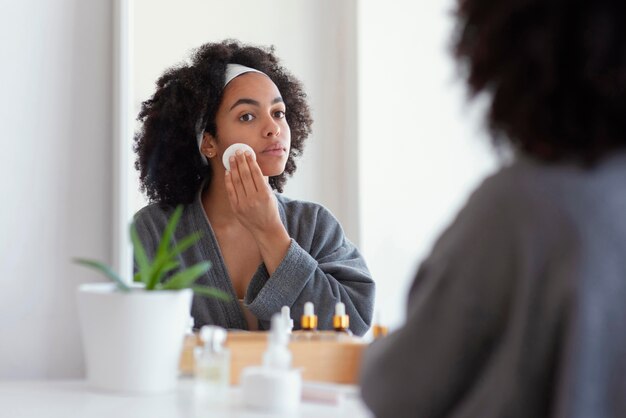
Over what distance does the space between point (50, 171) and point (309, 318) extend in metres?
0.46

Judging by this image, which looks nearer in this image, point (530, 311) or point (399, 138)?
point (530, 311)

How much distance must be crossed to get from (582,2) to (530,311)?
266 millimetres

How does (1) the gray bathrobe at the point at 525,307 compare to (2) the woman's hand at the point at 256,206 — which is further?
(2) the woman's hand at the point at 256,206

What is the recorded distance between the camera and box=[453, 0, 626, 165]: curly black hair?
76cm

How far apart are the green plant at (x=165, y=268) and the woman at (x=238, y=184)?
0.02 m

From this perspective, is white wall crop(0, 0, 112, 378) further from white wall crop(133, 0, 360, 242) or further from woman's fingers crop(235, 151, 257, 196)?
woman's fingers crop(235, 151, 257, 196)

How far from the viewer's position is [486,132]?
0.85m

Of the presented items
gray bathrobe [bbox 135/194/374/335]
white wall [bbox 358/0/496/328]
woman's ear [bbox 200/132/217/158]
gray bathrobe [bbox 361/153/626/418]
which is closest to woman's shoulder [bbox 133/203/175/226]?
gray bathrobe [bbox 135/194/374/335]

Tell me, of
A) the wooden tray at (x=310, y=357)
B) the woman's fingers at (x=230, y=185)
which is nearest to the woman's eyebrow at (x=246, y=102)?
the woman's fingers at (x=230, y=185)

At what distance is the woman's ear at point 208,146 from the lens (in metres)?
1.43

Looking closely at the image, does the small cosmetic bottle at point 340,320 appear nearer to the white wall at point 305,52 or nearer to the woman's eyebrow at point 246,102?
the white wall at point 305,52

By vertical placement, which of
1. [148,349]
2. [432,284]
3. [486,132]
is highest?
[486,132]

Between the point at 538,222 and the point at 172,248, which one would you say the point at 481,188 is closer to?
the point at 538,222

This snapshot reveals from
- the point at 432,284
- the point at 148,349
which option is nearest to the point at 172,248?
the point at 148,349
